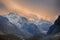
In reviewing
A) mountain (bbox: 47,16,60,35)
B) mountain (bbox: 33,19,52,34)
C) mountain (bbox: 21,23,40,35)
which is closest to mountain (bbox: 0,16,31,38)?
mountain (bbox: 21,23,40,35)

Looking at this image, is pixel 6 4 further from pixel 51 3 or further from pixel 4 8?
pixel 51 3

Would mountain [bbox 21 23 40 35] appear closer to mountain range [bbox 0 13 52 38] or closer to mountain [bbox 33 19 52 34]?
mountain range [bbox 0 13 52 38]

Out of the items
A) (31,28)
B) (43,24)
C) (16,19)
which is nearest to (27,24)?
(31,28)

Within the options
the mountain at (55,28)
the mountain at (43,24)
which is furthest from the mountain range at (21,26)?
the mountain at (55,28)

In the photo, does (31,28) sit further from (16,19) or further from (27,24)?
(16,19)

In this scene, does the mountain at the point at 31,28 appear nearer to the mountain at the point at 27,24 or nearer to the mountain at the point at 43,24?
the mountain at the point at 27,24

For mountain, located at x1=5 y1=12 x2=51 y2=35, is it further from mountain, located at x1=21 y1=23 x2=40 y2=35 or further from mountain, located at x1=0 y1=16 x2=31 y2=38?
mountain, located at x1=0 y1=16 x2=31 y2=38

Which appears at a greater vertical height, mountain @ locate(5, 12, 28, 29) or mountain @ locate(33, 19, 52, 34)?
mountain @ locate(5, 12, 28, 29)

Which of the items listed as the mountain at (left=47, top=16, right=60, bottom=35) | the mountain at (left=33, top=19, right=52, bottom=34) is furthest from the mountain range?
the mountain at (left=47, top=16, right=60, bottom=35)

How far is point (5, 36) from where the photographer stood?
8.29 m

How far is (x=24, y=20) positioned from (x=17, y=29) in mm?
648

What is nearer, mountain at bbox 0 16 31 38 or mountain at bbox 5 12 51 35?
mountain at bbox 0 16 31 38

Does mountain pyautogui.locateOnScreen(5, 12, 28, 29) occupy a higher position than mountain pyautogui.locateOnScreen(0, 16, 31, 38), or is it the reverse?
mountain pyautogui.locateOnScreen(5, 12, 28, 29)

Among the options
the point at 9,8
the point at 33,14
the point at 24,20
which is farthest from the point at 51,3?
the point at 9,8
